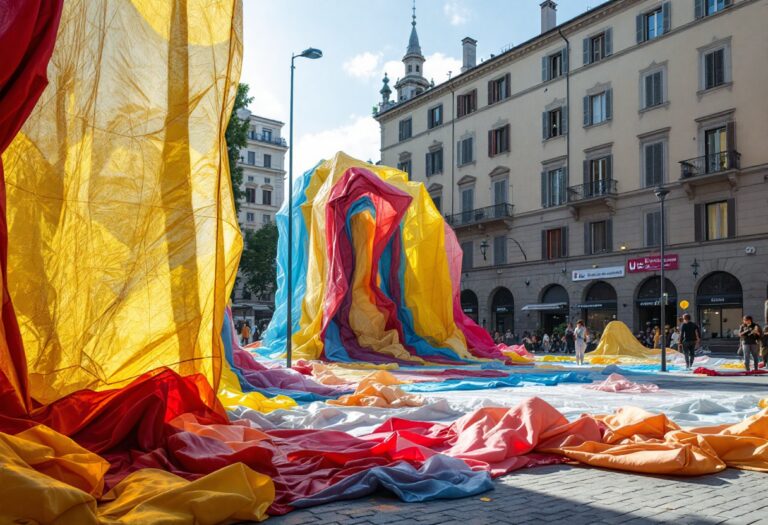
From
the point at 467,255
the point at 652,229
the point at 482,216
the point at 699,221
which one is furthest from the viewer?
the point at 467,255

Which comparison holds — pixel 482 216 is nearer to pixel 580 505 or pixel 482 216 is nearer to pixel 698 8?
pixel 698 8

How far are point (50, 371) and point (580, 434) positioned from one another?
4891mm

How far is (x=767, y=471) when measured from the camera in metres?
5.86

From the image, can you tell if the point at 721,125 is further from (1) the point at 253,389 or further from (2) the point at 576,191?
(1) the point at 253,389

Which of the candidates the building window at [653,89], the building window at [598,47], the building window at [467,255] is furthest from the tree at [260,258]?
the building window at [653,89]

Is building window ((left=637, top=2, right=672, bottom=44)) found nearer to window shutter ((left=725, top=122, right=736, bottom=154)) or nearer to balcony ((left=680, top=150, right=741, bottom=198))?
window shutter ((left=725, top=122, right=736, bottom=154))

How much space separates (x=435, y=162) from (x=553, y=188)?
1064cm

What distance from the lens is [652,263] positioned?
3250 centimetres

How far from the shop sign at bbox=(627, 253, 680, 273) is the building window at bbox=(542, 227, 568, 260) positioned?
14.2 feet

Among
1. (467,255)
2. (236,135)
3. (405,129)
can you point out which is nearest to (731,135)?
(467,255)

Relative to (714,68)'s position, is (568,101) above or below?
above

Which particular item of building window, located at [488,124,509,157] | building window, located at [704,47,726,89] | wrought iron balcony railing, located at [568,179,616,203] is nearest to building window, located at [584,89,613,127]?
wrought iron balcony railing, located at [568,179,616,203]

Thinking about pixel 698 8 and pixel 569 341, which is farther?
pixel 569 341

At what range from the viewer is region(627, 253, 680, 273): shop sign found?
31.8 meters
